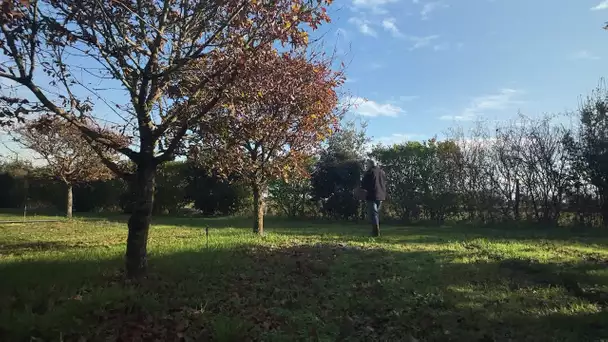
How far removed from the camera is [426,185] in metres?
17.6

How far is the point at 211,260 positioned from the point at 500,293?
3940mm

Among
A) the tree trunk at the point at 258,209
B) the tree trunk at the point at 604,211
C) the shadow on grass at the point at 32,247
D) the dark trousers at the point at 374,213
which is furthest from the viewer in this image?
the tree trunk at the point at 604,211

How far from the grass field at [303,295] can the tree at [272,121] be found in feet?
6.04

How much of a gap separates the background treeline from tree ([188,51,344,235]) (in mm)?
1124

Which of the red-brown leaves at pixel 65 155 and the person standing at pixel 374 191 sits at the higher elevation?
the red-brown leaves at pixel 65 155

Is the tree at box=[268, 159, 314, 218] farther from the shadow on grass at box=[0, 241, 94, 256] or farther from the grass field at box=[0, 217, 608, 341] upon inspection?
the grass field at box=[0, 217, 608, 341]

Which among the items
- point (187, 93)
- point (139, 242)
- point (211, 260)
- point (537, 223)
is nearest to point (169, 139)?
point (187, 93)

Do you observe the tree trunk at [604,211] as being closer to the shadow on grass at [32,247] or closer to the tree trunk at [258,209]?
the tree trunk at [258,209]

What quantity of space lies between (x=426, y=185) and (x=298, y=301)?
1341cm

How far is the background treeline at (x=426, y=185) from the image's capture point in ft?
48.0

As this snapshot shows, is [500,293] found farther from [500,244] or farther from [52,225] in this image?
[52,225]

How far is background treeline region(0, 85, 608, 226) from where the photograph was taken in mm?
14633

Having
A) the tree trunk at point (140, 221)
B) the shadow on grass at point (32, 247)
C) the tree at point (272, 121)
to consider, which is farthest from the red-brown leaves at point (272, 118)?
the shadow on grass at point (32, 247)

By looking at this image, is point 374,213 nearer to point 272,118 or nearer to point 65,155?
point 272,118
